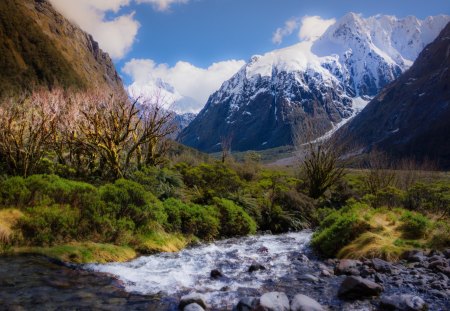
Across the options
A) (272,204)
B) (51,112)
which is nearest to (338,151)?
(272,204)

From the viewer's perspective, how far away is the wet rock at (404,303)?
8.30m

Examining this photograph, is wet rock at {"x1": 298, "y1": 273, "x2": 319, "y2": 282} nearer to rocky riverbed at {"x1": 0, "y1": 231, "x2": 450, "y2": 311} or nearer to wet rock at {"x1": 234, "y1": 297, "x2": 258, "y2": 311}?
rocky riverbed at {"x1": 0, "y1": 231, "x2": 450, "y2": 311}

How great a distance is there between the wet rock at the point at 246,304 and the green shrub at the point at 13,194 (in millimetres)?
9922

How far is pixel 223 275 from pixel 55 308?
513 cm

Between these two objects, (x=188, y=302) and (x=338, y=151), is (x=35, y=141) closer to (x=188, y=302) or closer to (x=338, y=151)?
(x=188, y=302)

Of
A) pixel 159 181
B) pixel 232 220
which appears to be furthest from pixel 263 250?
pixel 159 181

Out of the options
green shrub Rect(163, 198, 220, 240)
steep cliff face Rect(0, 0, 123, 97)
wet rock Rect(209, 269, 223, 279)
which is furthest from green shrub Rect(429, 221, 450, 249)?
steep cliff face Rect(0, 0, 123, 97)

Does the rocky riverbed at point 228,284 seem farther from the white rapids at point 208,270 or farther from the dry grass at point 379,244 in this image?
the dry grass at point 379,244

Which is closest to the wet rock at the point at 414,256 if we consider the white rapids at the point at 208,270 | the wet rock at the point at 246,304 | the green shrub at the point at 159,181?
the white rapids at the point at 208,270

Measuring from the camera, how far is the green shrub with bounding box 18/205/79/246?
13.6 metres

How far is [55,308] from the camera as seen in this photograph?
8.47m

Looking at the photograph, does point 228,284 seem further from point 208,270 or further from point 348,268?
point 348,268

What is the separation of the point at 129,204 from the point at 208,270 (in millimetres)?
5201

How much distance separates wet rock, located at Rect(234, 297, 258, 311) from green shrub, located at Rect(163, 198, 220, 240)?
9.70 m
